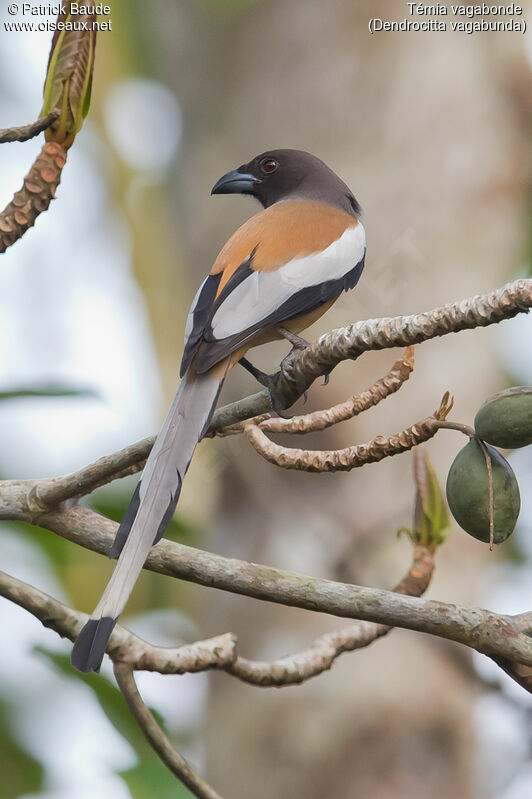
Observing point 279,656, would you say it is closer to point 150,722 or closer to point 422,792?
point 422,792

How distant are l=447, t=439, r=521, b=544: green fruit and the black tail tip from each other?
59 cm

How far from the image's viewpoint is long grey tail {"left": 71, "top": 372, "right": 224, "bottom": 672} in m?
1.57

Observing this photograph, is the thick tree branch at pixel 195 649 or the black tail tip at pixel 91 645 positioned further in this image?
the thick tree branch at pixel 195 649

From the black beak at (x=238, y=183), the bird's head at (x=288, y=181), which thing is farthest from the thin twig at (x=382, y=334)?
the black beak at (x=238, y=183)

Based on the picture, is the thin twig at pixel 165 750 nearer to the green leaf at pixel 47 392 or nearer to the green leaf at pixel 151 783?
the green leaf at pixel 151 783

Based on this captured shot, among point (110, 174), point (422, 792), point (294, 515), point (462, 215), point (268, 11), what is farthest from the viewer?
point (110, 174)

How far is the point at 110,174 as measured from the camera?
452 centimetres

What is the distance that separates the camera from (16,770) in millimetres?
2182

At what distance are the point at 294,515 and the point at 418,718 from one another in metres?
0.83

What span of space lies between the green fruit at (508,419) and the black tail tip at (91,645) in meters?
0.67

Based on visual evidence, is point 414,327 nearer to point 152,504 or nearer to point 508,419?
point 508,419

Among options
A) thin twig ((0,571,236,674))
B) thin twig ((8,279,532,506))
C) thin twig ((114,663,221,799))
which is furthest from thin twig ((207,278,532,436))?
thin twig ((114,663,221,799))

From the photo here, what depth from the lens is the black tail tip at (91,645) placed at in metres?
1.53

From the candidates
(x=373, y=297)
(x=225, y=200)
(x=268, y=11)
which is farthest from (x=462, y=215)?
(x=268, y=11)
